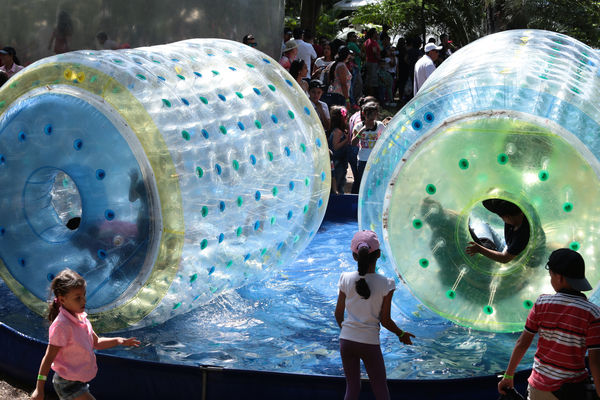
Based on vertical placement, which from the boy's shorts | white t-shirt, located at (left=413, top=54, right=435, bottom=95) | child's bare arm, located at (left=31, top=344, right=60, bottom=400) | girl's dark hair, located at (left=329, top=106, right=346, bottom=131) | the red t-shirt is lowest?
the boy's shorts

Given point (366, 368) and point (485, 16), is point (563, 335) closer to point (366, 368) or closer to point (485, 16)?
point (366, 368)

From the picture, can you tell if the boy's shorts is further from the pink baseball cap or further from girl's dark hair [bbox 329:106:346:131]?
girl's dark hair [bbox 329:106:346:131]

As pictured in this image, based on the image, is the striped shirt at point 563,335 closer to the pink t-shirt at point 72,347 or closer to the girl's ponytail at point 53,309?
the pink t-shirt at point 72,347

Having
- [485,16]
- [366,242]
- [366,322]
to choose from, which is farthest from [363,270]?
[485,16]

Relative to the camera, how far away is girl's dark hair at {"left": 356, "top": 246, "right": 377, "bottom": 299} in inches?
164

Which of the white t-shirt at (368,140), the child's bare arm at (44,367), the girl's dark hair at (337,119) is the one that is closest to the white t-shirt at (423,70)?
the girl's dark hair at (337,119)

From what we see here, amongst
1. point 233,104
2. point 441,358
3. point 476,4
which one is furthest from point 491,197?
point 476,4

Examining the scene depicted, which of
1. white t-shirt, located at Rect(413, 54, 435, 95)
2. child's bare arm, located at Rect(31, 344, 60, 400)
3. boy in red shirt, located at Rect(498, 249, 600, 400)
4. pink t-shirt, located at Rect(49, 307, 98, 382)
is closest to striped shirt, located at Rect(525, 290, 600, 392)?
boy in red shirt, located at Rect(498, 249, 600, 400)

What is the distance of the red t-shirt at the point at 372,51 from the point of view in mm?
17094

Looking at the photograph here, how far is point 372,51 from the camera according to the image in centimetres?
1717

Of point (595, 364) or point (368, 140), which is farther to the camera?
point (368, 140)

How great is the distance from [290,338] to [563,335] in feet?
8.11

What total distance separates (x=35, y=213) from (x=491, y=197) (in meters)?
3.33

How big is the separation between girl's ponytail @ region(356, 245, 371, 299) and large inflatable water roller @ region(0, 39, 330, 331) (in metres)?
1.47
